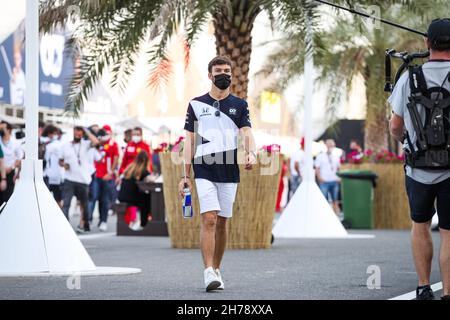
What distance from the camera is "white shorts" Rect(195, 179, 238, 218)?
9984 mm

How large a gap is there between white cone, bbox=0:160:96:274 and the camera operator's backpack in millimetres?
3992

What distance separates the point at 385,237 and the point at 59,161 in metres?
5.52

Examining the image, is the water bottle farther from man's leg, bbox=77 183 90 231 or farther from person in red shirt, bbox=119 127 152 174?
person in red shirt, bbox=119 127 152 174

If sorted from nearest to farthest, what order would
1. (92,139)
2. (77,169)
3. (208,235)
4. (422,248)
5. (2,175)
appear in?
(422,248)
(208,235)
(2,175)
(77,169)
(92,139)

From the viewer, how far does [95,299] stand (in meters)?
8.86

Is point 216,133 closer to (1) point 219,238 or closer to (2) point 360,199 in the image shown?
(1) point 219,238

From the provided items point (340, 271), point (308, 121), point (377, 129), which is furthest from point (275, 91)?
point (340, 271)

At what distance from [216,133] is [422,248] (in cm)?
230

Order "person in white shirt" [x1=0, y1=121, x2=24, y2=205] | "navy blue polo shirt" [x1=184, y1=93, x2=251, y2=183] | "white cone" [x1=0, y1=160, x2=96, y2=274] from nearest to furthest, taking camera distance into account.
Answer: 1. "navy blue polo shirt" [x1=184, y1=93, x2=251, y2=183]
2. "white cone" [x1=0, y1=160, x2=96, y2=274]
3. "person in white shirt" [x1=0, y1=121, x2=24, y2=205]

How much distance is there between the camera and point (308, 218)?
19812 millimetres

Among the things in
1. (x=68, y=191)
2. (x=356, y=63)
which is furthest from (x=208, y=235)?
(x=356, y=63)

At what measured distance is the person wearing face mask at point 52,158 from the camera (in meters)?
21.6

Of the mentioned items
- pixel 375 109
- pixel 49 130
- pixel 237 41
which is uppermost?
pixel 237 41

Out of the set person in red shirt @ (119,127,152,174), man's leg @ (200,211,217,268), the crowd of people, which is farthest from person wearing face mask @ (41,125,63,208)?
man's leg @ (200,211,217,268)
